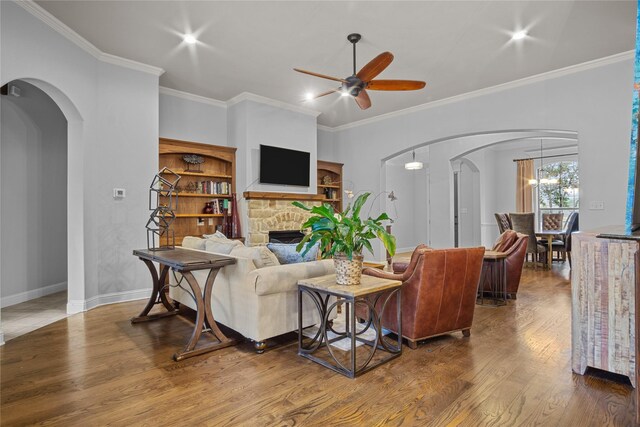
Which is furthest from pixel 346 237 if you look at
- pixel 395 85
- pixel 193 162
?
pixel 193 162

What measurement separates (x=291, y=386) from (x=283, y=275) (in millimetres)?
876

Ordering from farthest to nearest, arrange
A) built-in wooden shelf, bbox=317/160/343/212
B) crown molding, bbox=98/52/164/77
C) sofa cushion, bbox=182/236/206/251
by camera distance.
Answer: built-in wooden shelf, bbox=317/160/343/212
crown molding, bbox=98/52/164/77
sofa cushion, bbox=182/236/206/251

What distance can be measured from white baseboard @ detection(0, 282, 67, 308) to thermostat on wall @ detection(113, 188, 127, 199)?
→ 5.62 ft

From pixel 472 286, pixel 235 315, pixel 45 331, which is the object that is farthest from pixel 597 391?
pixel 45 331

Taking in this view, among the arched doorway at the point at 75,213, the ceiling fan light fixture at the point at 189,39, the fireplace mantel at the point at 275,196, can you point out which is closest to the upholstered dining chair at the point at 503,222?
the fireplace mantel at the point at 275,196

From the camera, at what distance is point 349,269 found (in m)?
2.63

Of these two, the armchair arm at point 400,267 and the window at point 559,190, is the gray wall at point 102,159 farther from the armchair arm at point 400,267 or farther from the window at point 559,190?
the window at point 559,190

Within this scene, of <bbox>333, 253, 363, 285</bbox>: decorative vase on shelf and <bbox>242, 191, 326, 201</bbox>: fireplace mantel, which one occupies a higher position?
<bbox>242, 191, 326, 201</bbox>: fireplace mantel

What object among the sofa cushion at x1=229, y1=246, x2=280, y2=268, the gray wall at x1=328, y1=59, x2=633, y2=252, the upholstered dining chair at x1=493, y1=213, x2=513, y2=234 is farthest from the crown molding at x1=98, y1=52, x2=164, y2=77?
the upholstered dining chair at x1=493, y1=213, x2=513, y2=234

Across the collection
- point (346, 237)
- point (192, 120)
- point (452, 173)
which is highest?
point (192, 120)

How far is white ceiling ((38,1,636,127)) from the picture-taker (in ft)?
11.5

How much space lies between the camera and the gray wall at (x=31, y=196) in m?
4.34

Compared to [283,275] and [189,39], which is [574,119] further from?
[189,39]

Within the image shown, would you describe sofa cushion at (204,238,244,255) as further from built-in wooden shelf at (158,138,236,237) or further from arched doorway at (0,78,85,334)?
built-in wooden shelf at (158,138,236,237)
